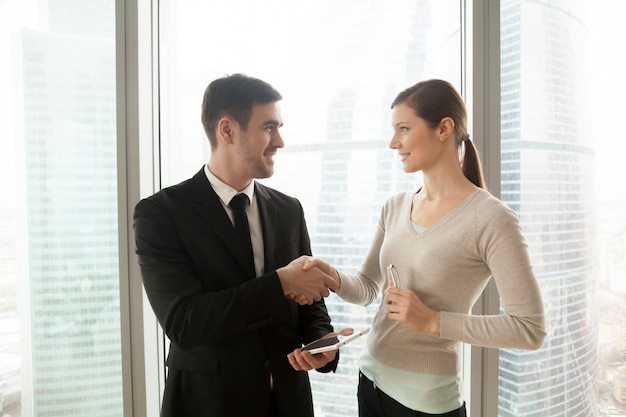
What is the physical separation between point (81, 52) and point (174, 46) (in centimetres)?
43

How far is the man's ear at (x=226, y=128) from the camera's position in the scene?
136 centimetres

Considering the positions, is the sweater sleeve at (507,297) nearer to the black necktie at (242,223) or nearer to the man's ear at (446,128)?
the man's ear at (446,128)

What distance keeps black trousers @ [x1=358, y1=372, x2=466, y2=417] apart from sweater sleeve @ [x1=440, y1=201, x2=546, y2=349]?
0.88 feet

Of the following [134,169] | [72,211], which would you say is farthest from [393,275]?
[72,211]

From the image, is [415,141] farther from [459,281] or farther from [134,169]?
[134,169]

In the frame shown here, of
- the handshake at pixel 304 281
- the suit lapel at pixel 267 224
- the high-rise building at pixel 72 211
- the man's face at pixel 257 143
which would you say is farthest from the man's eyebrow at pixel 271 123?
the high-rise building at pixel 72 211

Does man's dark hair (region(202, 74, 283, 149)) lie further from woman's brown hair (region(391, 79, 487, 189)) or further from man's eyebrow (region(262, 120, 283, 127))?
woman's brown hair (region(391, 79, 487, 189))

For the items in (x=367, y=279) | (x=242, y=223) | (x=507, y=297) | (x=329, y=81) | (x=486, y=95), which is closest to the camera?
(x=507, y=297)

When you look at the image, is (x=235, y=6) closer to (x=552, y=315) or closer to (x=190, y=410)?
(x=190, y=410)

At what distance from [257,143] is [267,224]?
29 cm

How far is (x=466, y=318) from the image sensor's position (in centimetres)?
108

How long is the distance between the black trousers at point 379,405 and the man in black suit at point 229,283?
135 millimetres

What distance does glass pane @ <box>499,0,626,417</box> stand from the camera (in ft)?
5.29

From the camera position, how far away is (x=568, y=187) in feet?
5.45
